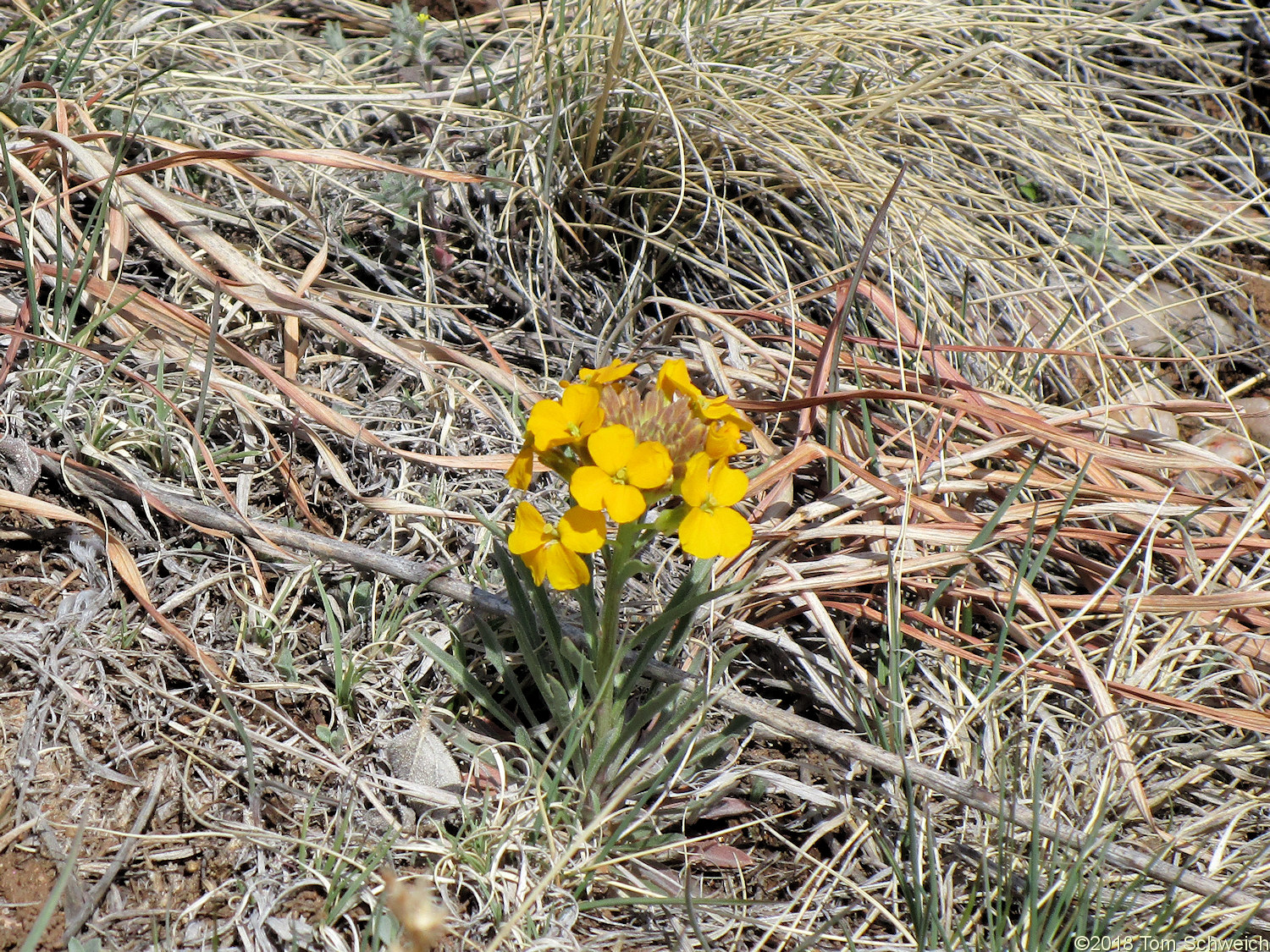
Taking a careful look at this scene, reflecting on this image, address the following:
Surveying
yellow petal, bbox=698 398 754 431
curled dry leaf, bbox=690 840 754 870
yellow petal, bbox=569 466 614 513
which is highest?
yellow petal, bbox=698 398 754 431

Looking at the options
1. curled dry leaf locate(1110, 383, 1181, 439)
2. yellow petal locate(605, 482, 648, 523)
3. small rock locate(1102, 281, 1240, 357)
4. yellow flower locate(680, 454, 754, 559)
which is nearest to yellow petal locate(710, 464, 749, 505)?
yellow flower locate(680, 454, 754, 559)

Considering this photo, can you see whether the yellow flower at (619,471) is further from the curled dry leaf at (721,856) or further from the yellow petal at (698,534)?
the curled dry leaf at (721,856)

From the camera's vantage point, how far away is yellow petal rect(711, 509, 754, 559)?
1.18 meters

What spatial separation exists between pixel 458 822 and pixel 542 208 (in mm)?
1467

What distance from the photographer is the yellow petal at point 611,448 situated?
3.76 feet

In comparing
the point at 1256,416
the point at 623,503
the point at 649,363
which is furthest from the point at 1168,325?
the point at 623,503

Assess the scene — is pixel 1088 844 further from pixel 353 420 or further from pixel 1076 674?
pixel 353 420

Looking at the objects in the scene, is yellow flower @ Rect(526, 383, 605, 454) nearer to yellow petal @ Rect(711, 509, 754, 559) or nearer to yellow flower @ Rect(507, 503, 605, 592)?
yellow flower @ Rect(507, 503, 605, 592)

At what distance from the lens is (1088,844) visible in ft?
4.54

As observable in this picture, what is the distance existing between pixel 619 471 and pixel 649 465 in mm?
39

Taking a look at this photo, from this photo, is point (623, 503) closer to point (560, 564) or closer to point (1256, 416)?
point (560, 564)

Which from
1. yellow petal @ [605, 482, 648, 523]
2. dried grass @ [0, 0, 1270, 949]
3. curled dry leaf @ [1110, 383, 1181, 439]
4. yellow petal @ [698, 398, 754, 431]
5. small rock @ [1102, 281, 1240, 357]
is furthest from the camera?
small rock @ [1102, 281, 1240, 357]

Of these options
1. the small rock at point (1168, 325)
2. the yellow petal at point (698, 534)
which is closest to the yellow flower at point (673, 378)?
the yellow petal at point (698, 534)

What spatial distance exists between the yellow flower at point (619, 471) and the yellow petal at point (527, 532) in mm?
91
